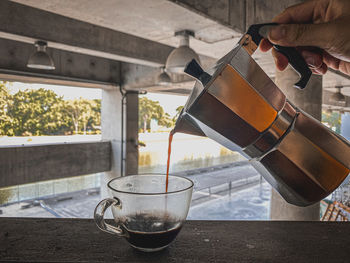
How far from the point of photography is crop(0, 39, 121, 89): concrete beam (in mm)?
5804

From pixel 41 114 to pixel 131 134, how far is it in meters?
2.76

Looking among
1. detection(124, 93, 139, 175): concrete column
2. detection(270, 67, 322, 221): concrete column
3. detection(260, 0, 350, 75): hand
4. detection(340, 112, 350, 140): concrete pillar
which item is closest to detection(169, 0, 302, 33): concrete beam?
detection(270, 67, 322, 221): concrete column

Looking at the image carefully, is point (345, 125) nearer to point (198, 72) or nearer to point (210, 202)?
point (210, 202)

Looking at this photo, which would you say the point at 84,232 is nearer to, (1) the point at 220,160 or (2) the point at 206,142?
(2) the point at 206,142

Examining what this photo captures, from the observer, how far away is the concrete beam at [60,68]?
5.80 metres

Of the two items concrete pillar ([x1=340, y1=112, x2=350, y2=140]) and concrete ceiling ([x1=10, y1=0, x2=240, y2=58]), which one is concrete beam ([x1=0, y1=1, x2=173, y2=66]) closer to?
concrete ceiling ([x1=10, y1=0, x2=240, y2=58])

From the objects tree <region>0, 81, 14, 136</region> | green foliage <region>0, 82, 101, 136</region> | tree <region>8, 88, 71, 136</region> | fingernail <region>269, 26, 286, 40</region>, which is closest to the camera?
fingernail <region>269, 26, 286, 40</region>

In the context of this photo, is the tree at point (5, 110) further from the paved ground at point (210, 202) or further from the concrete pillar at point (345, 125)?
the concrete pillar at point (345, 125)

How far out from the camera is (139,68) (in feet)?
24.2

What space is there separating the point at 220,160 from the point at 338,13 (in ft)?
49.2

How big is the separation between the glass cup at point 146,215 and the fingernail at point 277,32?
50 cm

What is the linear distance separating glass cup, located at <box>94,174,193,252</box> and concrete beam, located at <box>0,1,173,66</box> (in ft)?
12.5

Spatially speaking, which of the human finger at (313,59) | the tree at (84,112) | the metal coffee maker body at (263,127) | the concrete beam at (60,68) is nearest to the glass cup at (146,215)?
the metal coffee maker body at (263,127)

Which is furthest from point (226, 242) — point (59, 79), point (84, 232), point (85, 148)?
point (85, 148)
